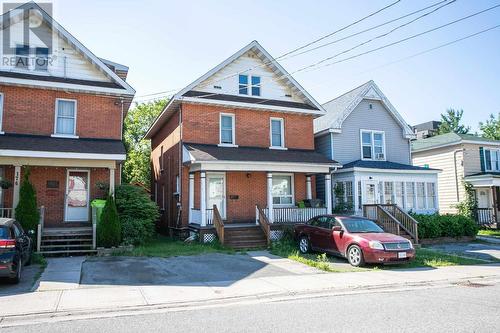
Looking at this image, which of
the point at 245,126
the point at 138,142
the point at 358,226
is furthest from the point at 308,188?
the point at 138,142

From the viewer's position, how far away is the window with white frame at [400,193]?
2311cm

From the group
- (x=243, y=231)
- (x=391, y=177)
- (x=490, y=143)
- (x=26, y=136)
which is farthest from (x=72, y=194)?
(x=490, y=143)

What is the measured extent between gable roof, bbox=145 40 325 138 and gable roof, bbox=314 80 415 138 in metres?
2.05

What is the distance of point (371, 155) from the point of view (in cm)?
2536

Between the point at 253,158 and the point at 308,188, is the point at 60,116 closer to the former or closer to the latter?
the point at 253,158

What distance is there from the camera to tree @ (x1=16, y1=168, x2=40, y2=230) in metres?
14.0

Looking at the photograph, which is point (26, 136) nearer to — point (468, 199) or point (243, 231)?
point (243, 231)

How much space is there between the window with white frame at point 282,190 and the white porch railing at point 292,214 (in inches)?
79.6

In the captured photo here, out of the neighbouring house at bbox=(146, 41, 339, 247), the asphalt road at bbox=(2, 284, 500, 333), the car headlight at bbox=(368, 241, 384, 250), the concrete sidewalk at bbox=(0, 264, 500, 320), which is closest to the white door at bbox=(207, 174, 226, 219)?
the neighbouring house at bbox=(146, 41, 339, 247)

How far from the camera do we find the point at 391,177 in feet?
74.6

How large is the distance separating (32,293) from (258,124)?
571 inches

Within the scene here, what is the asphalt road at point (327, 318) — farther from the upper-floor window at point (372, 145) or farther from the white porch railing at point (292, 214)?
the upper-floor window at point (372, 145)

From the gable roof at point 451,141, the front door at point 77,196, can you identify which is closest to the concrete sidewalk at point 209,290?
the front door at point 77,196

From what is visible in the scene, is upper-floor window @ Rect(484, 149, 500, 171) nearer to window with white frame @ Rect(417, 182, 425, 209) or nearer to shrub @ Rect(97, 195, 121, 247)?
window with white frame @ Rect(417, 182, 425, 209)
